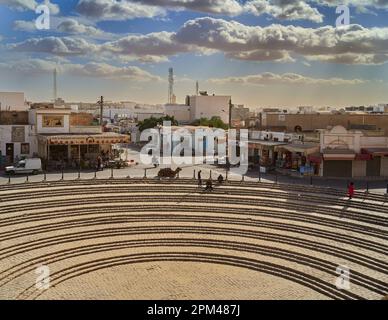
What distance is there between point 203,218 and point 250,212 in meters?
2.42

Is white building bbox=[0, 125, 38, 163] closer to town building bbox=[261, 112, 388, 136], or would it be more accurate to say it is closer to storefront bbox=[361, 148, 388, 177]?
town building bbox=[261, 112, 388, 136]

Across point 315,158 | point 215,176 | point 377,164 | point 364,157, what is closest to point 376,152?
point 364,157

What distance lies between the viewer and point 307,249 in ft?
61.0

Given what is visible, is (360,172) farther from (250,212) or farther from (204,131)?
(204,131)

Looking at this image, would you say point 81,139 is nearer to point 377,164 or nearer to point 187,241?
point 187,241

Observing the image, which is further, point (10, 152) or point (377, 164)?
point (10, 152)

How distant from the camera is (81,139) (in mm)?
31328

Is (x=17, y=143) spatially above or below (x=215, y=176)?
above

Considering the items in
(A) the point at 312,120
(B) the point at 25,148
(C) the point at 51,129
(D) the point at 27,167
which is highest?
(A) the point at 312,120

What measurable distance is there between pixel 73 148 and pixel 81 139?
5.09 ft

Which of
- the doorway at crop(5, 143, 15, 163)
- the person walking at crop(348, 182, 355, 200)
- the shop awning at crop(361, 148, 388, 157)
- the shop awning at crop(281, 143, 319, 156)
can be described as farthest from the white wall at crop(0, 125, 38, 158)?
the shop awning at crop(361, 148, 388, 157)

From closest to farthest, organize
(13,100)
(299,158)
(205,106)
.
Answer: (299,158), (13,100), (205,106)

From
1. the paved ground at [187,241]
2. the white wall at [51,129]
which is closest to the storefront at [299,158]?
the paved ground at [187,241]
